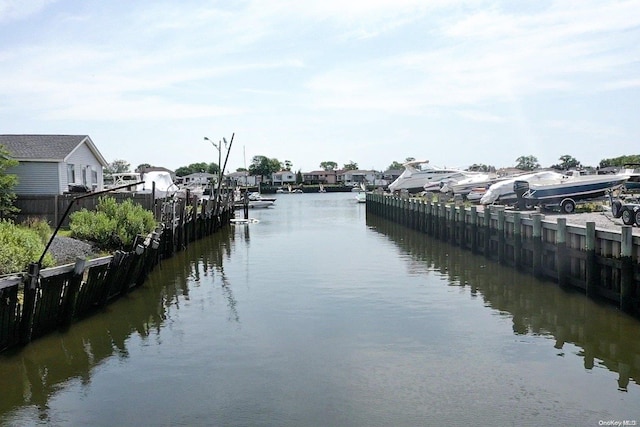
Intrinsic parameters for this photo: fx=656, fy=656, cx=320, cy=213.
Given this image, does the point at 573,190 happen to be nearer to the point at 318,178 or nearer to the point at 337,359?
the point at 337,359

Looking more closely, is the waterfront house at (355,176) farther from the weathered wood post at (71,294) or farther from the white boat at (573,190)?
the weathered wood post at (71,294)

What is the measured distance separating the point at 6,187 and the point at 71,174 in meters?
6.60

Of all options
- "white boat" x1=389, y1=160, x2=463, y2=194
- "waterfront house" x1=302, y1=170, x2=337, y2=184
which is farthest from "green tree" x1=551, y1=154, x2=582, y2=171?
"waterfront house" x1=302, y1=170, x2=337, y2=184

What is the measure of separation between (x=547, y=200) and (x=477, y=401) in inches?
905

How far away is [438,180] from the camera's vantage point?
6794cm

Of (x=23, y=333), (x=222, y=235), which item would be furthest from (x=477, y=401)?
(x=222, y=235)

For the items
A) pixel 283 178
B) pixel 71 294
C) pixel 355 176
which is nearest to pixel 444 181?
pixel 71 294

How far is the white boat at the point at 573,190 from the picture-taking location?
31.9 metres

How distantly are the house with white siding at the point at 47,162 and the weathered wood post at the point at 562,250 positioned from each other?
88.9 ft

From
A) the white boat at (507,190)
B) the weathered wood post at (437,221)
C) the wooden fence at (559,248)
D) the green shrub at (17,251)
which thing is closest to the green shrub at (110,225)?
the green shrub at (17,251)

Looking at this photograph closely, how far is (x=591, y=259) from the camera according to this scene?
60.7 feet

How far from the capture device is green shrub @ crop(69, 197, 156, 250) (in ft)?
86.8

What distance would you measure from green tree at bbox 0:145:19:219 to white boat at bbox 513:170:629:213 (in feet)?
83.7

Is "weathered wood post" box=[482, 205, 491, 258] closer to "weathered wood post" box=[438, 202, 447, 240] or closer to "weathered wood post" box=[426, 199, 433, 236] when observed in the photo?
"weathered wood post" box=[438, 202, 447, 240]
